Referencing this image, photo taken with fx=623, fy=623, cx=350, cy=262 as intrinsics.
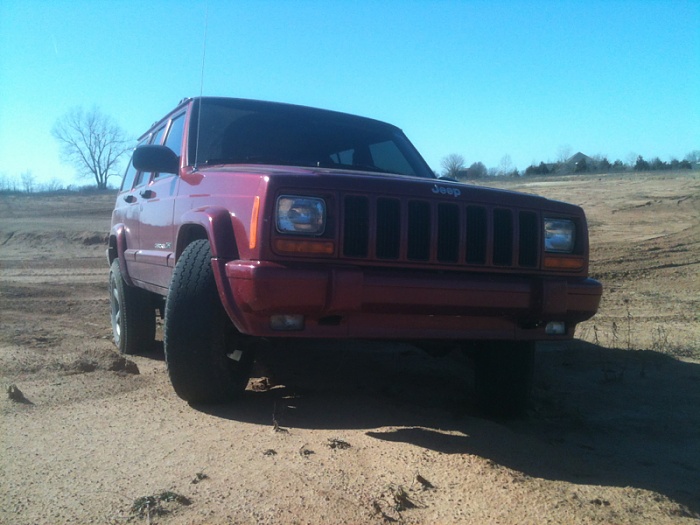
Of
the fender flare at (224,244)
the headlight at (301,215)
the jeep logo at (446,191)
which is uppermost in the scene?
the jeep logo at (446,191)

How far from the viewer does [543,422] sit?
4.00 meters

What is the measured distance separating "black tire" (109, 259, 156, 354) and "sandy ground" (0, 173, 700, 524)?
10.4 inches

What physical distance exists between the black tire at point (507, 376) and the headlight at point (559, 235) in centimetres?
67

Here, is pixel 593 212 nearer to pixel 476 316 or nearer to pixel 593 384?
pixel 593 384

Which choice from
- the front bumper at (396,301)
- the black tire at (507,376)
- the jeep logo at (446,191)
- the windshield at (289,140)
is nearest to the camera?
the front bumper at (396,301)

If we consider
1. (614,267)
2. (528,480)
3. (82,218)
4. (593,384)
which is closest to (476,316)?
(528,480)

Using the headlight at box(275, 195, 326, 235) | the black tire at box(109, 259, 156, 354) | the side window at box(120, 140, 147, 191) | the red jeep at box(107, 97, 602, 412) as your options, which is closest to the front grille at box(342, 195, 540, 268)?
the red jeep at box(107, 97, 602, 412)

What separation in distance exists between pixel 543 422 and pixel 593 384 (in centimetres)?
117

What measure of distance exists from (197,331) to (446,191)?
1.55 m

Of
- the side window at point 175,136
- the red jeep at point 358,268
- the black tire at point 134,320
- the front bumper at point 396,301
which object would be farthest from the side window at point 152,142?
the front bumper at point 396,301

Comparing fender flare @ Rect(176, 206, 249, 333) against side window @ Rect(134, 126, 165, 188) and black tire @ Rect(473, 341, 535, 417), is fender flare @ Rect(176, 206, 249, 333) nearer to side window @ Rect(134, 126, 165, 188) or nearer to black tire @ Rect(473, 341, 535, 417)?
black tire @ Rect(473, 341, 535, 417)

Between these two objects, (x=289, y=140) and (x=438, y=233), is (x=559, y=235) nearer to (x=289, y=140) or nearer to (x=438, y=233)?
(x=438, y=233)

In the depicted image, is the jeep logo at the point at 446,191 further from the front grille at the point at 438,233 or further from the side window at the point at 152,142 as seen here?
the side window at the point at 152,142

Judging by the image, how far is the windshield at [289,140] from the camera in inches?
175
